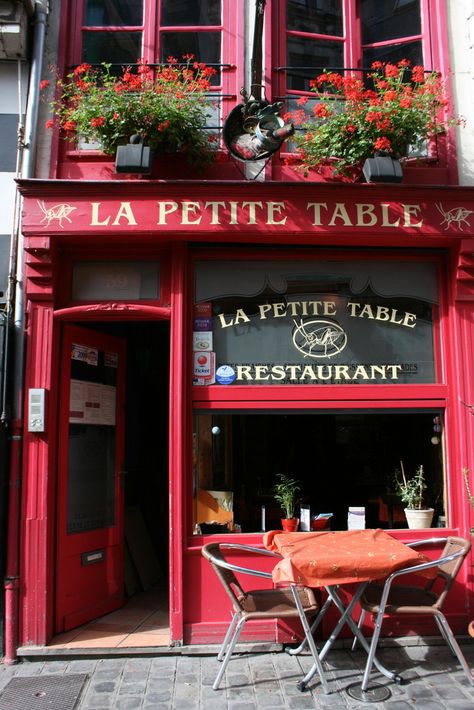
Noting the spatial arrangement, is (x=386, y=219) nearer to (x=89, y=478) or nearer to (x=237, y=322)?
(x=237, y=322)

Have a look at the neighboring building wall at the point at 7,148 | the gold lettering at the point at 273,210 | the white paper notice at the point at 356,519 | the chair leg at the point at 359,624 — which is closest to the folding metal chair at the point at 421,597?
the chair leg at the point at 359,624

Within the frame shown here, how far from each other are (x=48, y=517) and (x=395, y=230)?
3814 millimetres

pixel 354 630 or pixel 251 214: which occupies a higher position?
pixel 251 214

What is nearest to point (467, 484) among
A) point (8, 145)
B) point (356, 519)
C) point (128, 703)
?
point (356, 519)

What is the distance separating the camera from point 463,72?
5727 millimetres

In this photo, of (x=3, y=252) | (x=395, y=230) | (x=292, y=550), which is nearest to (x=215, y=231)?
(x=395, y=230)

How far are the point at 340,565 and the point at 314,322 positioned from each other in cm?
220

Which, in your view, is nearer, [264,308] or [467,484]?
[467,484]

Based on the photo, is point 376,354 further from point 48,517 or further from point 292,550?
point 48,517

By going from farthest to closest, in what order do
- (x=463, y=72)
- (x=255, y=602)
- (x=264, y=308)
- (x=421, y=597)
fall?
(x=463, y=72) < (x=264, y=308) < (x=421, y=597) < (x=255, y=602)

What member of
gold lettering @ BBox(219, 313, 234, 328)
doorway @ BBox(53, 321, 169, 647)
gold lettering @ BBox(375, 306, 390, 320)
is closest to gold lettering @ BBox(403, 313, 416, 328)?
gold lettering @ BBox(375, 306, 390, 320)

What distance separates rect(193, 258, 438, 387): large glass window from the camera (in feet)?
17.7

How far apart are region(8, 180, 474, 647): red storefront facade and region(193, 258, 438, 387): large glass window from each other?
0.05ft

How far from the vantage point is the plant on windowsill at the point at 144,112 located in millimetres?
5125
